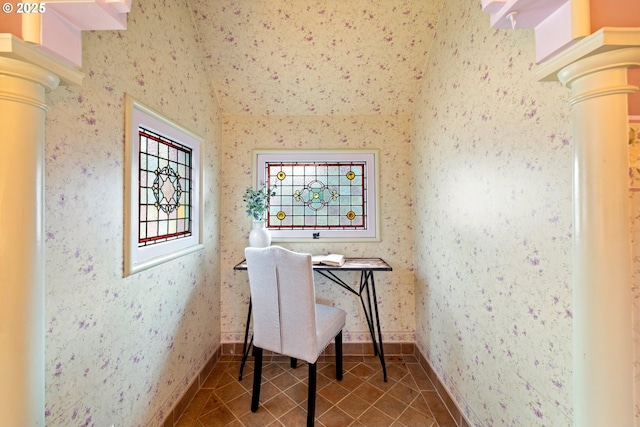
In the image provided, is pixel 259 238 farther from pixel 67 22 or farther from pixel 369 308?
pixel 67 22

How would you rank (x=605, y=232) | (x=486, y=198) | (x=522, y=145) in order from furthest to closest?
(x=486, y=198)
(x=522, y=145)
(x=605, y=232)

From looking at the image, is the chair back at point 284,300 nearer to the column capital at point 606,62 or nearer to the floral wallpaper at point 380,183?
the floral wallpaper at point 380,183

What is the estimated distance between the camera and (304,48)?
1985mm

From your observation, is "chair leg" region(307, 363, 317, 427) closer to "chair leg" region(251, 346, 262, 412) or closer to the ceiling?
"chair leg" region(251, 346, 262, 412)

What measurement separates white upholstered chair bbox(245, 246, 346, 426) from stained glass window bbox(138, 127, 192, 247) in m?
0.55

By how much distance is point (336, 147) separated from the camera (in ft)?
7.93

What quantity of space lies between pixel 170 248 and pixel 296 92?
62.5 inches

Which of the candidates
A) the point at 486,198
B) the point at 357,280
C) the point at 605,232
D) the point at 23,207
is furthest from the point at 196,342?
the point at 605,232

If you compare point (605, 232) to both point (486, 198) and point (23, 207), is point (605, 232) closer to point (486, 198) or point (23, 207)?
point (486, 198)

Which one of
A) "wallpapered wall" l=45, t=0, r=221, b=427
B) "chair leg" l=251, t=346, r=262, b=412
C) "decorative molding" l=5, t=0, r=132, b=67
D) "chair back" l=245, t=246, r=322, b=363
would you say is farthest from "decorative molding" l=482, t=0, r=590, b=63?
"chair leg" l=251, t=346, r=262, b=412

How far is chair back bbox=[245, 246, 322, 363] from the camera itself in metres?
1.52

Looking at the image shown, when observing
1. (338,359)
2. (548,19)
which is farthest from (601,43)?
(338,359)

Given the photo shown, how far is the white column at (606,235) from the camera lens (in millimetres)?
693

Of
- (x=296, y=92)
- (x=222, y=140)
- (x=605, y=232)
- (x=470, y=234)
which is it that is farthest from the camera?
(x=222, y=140)
